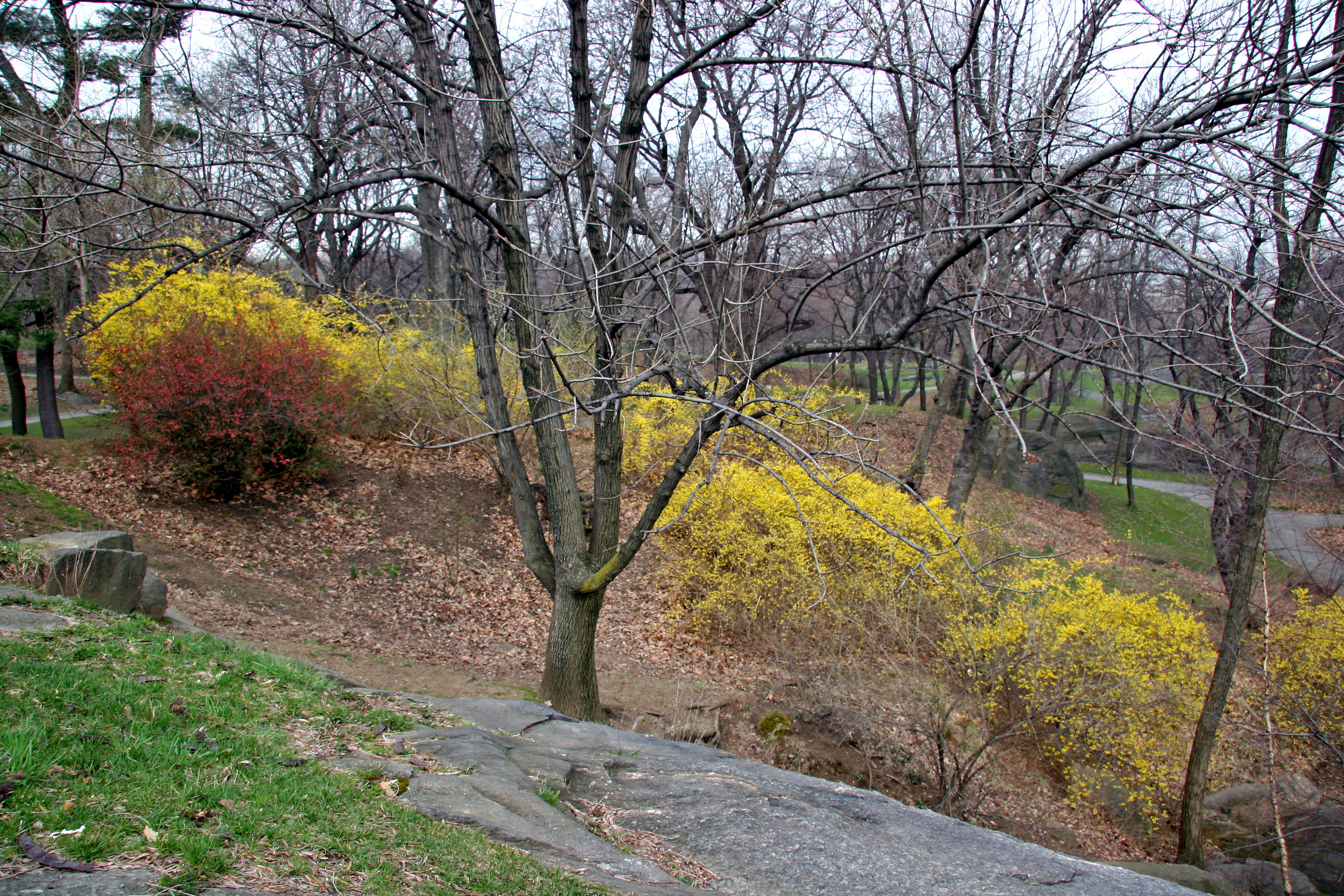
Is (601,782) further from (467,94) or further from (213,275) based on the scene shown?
(213,275)

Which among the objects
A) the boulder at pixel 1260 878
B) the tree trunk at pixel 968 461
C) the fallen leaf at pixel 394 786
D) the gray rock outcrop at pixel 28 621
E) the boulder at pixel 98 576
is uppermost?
the tree trunk at pixel 968 461

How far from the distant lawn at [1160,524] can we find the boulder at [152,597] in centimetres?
1691

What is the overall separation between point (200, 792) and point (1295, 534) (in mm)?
15713

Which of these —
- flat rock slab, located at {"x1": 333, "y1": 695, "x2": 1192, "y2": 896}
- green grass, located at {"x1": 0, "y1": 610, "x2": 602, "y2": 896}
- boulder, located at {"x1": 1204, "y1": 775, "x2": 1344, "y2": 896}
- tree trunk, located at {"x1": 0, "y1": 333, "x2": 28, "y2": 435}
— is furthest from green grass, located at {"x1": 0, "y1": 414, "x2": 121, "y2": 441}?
Answer: boulder, located at {"x1": 1204, "y1": 775, "x2": 1344, "y2": 896}

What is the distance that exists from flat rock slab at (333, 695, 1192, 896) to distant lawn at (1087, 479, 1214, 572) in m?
13.6

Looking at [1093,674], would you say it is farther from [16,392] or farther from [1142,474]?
[1142,474]

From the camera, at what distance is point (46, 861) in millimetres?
2230

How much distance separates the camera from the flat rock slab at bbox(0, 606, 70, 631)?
4.41 meters

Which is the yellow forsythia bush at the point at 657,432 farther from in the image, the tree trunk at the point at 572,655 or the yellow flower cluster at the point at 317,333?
the tree trunk at the point at 572,655

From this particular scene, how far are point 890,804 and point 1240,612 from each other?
4381 millimetres

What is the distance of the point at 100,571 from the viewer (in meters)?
6.43

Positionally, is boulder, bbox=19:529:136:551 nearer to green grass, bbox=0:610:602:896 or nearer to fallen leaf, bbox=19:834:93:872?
green grass, bbox=0:610:602:896

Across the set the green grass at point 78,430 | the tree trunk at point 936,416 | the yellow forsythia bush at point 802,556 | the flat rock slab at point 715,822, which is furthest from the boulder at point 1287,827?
the green grass at point 78,430

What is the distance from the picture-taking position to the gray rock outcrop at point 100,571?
20.4ft
